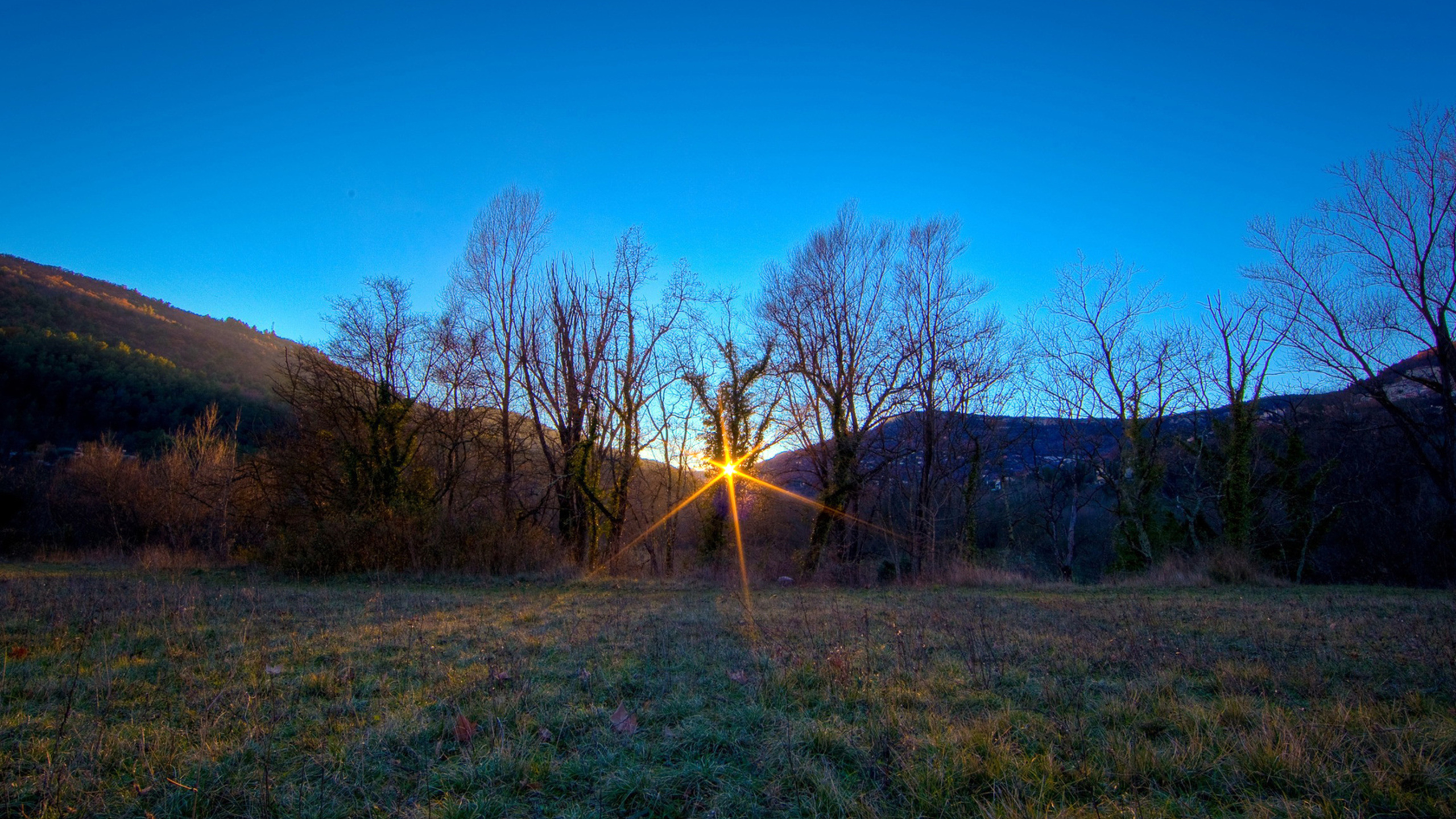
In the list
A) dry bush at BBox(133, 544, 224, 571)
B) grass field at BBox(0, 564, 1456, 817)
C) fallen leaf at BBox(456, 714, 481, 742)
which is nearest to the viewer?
grass field at BBox(0, 564, 1456, 817)

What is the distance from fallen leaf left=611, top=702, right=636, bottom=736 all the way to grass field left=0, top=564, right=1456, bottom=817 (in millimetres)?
19

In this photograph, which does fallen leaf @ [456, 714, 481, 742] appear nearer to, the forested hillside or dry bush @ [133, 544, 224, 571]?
dry bush @ [133, 544, 224, 571]

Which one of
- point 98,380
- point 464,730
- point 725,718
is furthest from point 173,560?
point 98,380

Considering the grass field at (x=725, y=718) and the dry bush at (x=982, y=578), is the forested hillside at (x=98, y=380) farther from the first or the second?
the dry bush at (x=982, y=578)

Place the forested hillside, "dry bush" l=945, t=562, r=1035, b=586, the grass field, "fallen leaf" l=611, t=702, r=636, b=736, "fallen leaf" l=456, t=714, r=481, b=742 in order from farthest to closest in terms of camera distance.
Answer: the forested hillside
"dry bush" l=945, t=562, r=1035, b=586
"fallen leaf" l=611, t=702, r=636, b=736
"fallen leaf" l=456, t=714, r=481, b=742
the grass field

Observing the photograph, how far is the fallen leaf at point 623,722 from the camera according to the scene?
3.11m

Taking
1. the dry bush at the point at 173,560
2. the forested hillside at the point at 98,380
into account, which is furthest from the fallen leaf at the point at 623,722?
the forested hillside at the point at 98,380

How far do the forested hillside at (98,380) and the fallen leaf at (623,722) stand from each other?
33.9 m

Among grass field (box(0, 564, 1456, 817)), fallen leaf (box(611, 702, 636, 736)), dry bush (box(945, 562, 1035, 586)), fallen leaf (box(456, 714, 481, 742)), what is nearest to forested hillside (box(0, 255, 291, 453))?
grass field (box(0, 564, 1456, 817))

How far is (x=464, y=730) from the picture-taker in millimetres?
2998

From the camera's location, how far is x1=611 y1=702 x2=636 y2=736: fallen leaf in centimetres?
311

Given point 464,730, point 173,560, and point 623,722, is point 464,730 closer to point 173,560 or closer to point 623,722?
point 623,722

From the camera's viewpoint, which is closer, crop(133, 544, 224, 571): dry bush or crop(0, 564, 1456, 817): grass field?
crop(0, 564, 1456, 817): grass field

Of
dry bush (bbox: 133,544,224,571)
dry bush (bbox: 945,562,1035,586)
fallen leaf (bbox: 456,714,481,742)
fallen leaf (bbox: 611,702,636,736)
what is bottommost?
dry bush (bbox: 133,544,224,571)
